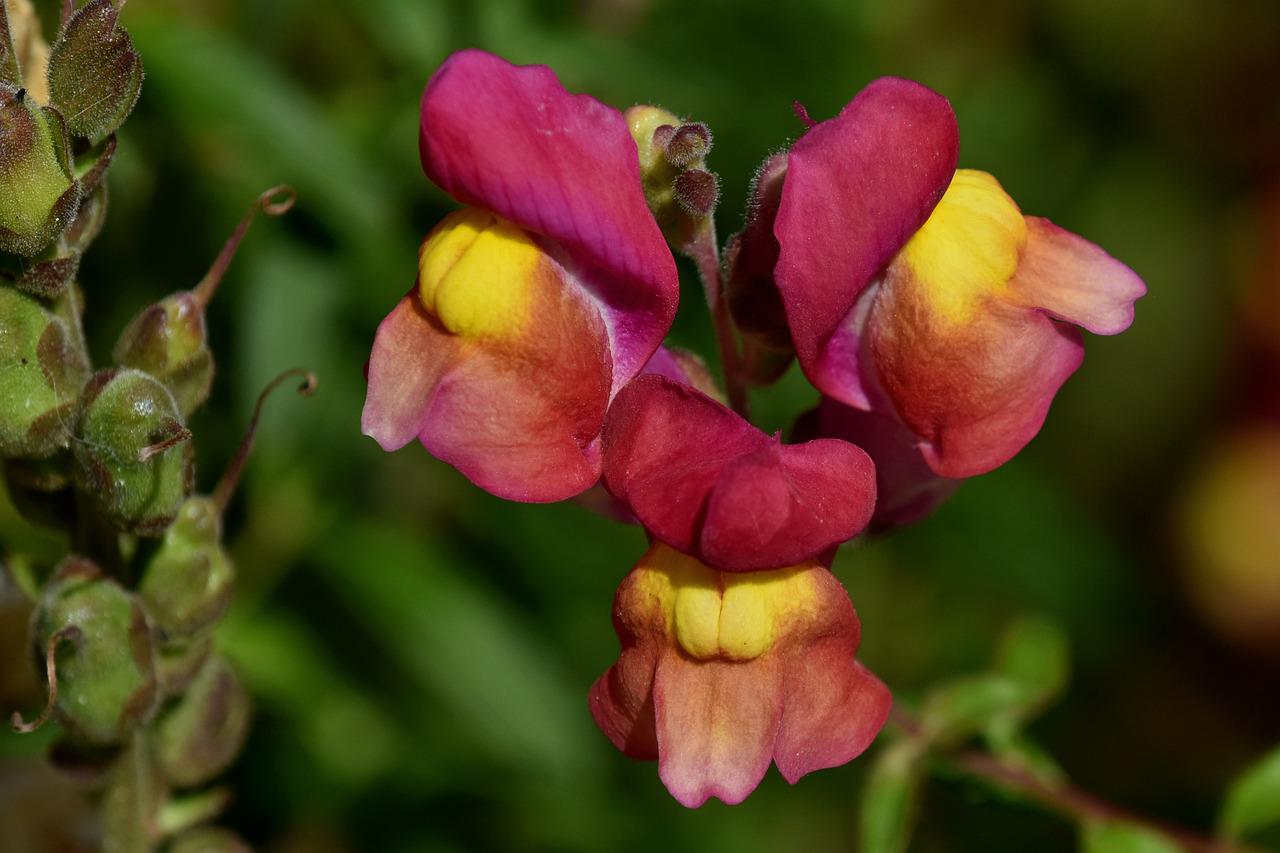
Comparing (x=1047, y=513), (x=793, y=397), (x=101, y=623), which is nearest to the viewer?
(x=101, y=623)

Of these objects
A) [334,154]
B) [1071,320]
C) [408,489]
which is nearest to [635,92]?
[334,154]

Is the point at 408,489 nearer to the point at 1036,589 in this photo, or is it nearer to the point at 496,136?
the point at 1036,589

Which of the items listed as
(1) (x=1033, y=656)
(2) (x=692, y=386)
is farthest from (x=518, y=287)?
(1) (x=1033, y=656)

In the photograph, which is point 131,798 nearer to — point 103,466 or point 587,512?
point 103,466

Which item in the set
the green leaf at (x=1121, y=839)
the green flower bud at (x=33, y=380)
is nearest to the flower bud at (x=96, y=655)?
the green flower bud at (x=33, y=380)

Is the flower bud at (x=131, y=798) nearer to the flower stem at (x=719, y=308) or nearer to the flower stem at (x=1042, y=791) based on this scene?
the flower stem at (x=719, y=308)

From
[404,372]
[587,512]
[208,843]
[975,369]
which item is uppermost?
[975,369]
